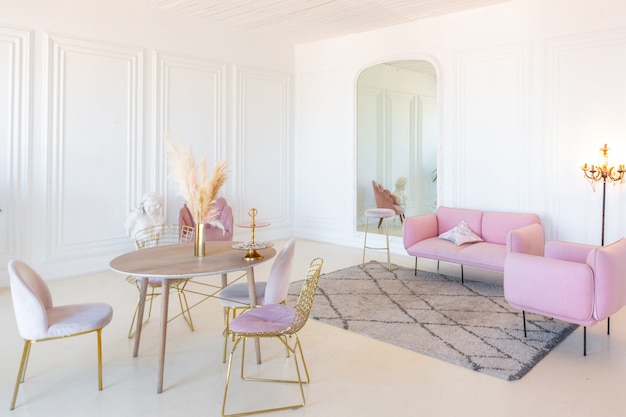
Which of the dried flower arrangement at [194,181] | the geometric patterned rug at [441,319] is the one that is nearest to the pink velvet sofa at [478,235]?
the geometric patterned rug at [441,319]

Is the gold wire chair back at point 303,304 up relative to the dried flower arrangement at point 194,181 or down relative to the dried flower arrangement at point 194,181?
down

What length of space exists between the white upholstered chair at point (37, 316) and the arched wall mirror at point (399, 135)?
16.1 ft

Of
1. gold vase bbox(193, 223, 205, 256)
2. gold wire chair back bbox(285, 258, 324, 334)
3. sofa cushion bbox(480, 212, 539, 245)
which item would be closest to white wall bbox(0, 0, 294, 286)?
gold vase bbox(193, 223, 205, 256)

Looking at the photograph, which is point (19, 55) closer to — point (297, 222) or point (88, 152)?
point (88, 152)

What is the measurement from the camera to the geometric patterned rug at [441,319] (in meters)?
3.25

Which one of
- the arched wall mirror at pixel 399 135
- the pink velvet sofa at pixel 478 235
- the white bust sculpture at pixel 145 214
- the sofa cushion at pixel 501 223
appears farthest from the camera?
the arched wall mirror at pixel 399 135

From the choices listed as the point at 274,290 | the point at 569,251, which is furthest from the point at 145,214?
the point at 569,251

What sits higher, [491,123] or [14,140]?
[491,123]

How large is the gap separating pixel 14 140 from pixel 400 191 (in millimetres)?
4976

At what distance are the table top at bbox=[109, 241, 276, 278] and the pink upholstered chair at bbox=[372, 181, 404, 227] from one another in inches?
160

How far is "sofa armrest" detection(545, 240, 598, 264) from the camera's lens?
379 centimetres

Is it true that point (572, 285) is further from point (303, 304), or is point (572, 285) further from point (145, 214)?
point (145, 214)

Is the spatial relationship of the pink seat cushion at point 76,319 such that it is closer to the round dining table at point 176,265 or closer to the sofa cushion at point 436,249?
the round dining table at point 176,265

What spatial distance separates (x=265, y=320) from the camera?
2684 mm
